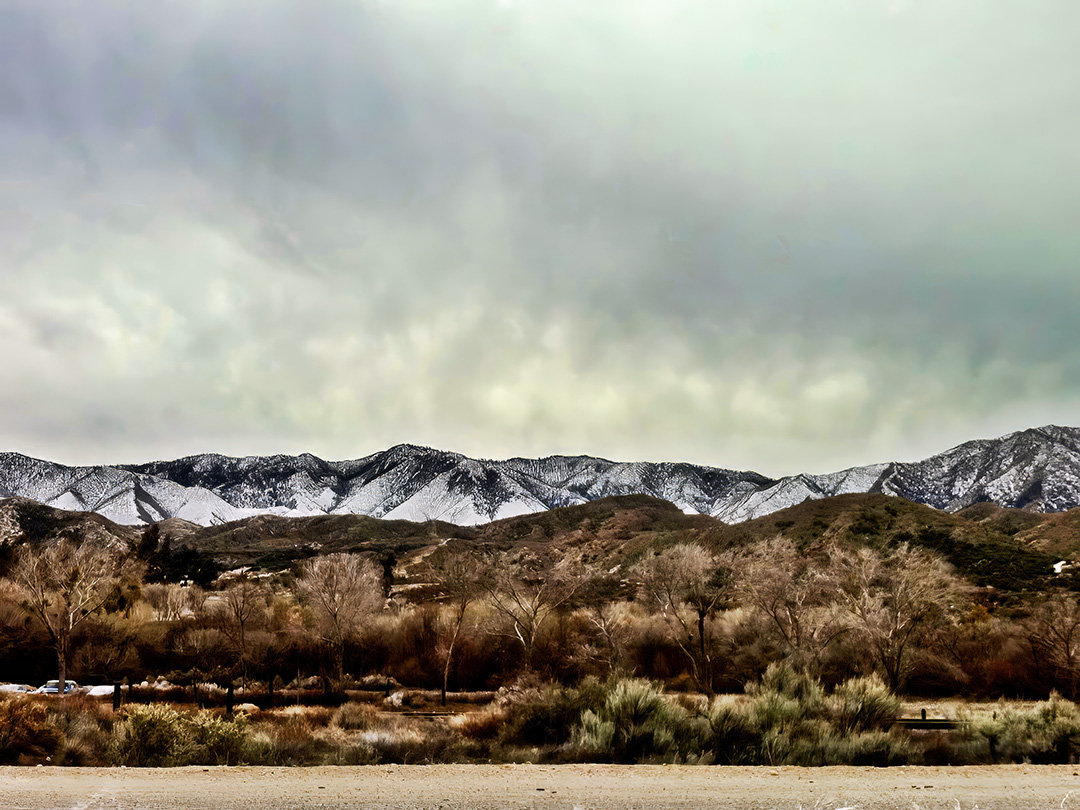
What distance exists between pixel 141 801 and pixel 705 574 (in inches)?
1112

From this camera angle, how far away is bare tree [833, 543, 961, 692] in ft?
101

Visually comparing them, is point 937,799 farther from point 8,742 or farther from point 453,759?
point 8,742

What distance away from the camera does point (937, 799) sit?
1138 centimetres

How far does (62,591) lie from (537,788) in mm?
31151

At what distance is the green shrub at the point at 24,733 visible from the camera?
13953mm

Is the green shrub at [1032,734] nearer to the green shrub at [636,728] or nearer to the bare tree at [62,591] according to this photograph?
the green shrub at [636,728]

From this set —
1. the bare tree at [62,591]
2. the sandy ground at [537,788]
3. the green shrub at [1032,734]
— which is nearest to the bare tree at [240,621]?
the bare tree at [62,591]

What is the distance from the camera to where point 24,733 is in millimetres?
14414

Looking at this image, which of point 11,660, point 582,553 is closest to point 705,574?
point 11,660

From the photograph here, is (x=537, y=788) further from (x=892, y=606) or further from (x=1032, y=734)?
(x=892, y=606)

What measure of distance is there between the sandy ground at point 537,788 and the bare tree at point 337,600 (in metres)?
24.7

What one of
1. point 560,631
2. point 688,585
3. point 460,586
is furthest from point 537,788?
point 460,586

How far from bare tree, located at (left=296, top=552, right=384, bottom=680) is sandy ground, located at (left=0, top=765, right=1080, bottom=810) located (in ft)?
80.9

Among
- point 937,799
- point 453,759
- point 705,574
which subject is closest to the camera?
point 937,799
